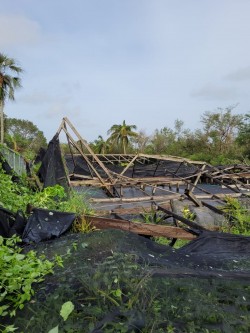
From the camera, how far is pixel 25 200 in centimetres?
578

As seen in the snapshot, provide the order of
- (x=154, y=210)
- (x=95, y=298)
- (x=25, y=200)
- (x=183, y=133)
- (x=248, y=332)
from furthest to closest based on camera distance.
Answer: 1. (x=183, y=133)
2. (x=154, y=210)
3. (x=25, y=200)
4. (x=95, y=298)
5. (x=248, y=332)

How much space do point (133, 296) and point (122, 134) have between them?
135 ft

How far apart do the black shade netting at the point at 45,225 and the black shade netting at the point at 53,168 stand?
332cm

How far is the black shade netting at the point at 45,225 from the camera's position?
4.10 m

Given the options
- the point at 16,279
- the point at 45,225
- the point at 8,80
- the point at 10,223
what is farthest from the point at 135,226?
the point at 8,80

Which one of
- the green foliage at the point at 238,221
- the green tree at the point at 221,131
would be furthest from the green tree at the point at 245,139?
the green foliage at the point at 238,221

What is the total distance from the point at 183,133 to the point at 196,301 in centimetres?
3827

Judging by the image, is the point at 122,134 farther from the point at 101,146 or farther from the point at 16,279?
the point at 16,279

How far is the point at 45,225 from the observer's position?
13.8ft

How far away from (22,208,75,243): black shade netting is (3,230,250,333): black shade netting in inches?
37.6

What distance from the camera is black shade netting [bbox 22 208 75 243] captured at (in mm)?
4102

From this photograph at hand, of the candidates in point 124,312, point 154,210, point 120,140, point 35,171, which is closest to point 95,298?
point 124,312

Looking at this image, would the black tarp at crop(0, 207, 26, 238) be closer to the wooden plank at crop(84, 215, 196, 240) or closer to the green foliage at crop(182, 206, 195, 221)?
the wooden plank at crop(84, 215, 196, 240)

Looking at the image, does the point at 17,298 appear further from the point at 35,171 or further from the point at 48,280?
the point at 35,171
